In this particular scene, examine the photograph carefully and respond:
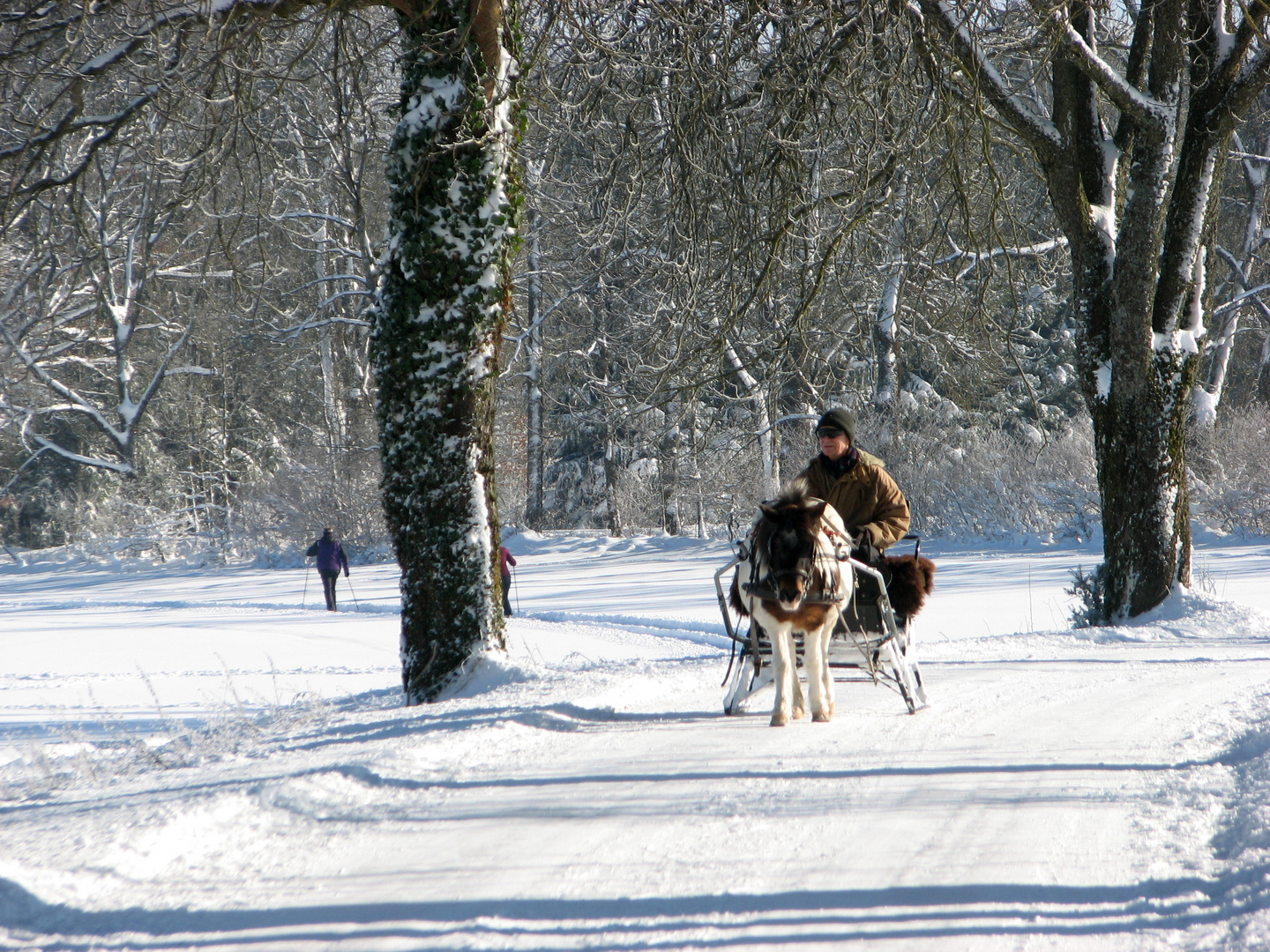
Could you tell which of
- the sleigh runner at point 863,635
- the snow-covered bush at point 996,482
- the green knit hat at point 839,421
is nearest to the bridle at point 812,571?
the sleigh runner at point 863,635

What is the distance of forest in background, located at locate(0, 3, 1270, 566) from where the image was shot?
8828 millimetres

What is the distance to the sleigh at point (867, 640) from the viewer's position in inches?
267

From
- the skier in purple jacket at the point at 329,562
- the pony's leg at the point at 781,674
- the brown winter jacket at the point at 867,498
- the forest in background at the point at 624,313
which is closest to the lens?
the pony's leg at the point at 781,674

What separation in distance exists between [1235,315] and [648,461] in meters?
19.0

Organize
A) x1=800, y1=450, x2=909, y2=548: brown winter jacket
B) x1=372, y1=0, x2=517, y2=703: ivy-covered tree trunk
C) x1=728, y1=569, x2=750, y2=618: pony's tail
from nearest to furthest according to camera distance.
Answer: x1=728, y1=569, x2=750, y2=618: pony's tail < x1=800, y1=450, x2=909, y2=548: brown winter jacket < x1=372, y1=0, x2=517, y2=703: ivy-covered tree trunk

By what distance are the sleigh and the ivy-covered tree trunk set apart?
2441 mm

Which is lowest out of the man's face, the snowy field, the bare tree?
the snowy field

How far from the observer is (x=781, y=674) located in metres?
6.34

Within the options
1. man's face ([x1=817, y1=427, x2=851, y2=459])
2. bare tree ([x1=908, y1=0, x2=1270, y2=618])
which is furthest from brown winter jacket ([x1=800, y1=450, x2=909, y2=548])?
bare tree ([x1=908, y1=0, x2=1270, y2=618])

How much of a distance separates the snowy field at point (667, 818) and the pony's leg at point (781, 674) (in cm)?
21

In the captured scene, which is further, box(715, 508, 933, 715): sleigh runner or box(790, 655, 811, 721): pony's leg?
box(715, 508, 933, 715): sleigh runner

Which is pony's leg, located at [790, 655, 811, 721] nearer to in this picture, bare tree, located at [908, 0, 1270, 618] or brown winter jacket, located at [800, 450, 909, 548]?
brown winter jacket, located at [800, 450, 909, 548]

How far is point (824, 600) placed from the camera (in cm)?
611

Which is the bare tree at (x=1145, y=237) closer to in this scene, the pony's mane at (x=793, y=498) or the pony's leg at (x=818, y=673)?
the pony's mane at (x=793, y=498)
